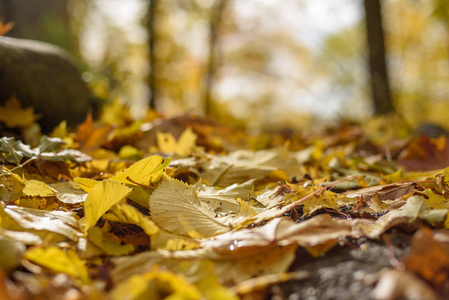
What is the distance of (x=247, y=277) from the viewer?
1.81 feet

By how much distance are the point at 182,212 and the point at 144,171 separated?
15cm

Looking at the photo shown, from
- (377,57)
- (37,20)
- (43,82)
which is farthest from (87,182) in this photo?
(377,57)

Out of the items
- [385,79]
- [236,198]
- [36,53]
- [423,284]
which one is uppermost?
[36,53]

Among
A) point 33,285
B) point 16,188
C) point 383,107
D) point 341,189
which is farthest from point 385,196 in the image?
point 383,107

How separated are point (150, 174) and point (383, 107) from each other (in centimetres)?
393

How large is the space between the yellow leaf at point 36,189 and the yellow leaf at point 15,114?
2.70 ft

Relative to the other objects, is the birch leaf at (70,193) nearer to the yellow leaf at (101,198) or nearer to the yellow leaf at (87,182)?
the yellow leaf at (87,182)

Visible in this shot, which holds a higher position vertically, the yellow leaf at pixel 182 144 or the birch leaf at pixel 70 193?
the birch leaf at pixel 70 193

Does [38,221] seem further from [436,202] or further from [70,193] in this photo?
[436,202]

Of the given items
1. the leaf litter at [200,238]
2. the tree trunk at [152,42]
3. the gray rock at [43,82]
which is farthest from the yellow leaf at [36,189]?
the tree trunk at [152,42]

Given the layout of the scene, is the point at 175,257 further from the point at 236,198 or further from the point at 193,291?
the point at 236,198

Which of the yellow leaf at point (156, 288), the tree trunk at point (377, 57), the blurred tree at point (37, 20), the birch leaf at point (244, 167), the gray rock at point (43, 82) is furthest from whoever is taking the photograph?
the tree trunk at point (377, 57)

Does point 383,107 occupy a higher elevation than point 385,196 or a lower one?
lower

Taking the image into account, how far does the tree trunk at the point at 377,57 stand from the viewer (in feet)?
13.5
